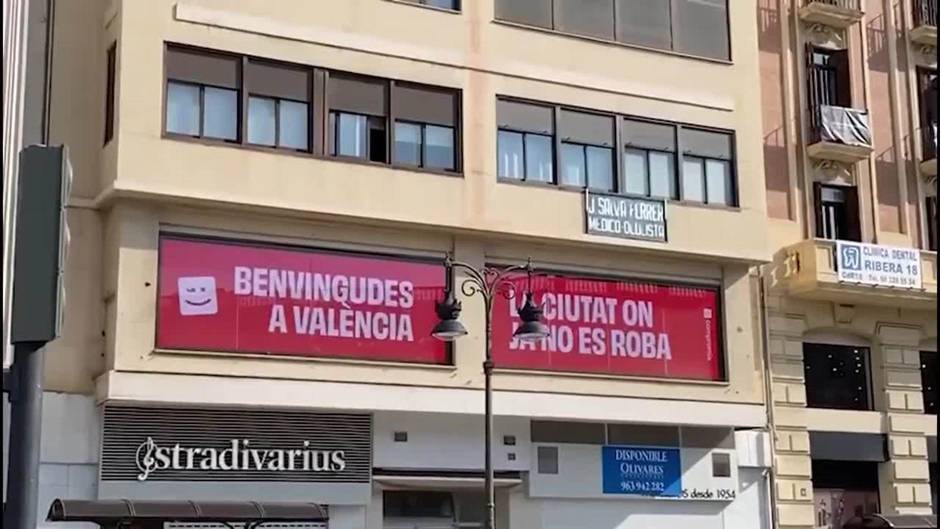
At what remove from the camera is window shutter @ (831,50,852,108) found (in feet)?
87.6

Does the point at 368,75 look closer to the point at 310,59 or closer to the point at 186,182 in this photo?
the point at 310,59

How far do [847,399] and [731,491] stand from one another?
389 centimetres

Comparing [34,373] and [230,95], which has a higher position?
[230,95]

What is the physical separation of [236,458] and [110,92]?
6038mm

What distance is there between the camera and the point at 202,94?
19.6m

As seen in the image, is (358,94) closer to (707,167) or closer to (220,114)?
(220,114)

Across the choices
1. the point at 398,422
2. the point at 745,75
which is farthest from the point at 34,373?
the point at 745,75

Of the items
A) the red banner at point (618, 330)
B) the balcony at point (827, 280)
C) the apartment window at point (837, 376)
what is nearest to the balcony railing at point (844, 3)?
the balcony at point (827, 280)

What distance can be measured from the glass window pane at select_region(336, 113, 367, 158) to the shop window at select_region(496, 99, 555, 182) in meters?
2.53

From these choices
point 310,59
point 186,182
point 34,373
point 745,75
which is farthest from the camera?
point 745,75

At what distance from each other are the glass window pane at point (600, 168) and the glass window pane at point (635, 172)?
265 mm

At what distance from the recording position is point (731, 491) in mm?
23391

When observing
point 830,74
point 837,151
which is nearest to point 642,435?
point 837,151

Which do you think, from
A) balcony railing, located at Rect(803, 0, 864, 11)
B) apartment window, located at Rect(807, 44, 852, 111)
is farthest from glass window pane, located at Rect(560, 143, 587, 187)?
balcony railing, located at Rect(803, 0, 864, 11)
